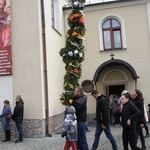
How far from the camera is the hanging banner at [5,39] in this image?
35.2 feet

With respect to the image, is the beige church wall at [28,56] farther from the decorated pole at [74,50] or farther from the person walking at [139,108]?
the person walking at [139,108]

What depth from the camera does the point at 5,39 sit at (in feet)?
35.8

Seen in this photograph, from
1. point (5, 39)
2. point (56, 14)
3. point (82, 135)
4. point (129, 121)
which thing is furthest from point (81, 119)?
point (56, 14)

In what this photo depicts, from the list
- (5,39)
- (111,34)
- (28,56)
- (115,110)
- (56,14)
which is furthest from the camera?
(111,34)

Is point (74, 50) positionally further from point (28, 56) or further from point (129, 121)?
point (129, 121)

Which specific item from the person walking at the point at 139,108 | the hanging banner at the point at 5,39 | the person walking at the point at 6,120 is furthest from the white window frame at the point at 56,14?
the person walking at the point at 139,108

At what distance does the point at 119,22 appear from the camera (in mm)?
15125

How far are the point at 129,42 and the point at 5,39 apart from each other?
740 centimetres

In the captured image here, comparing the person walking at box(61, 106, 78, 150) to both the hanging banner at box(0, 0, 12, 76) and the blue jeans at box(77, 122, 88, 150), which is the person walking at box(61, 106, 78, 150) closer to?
the blue jeans at box(77, 122, 88, 150)

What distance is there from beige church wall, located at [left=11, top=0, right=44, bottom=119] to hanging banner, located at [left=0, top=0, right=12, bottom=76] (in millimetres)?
181

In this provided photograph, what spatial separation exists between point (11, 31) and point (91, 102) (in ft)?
21.9

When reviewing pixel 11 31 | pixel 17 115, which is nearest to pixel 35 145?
pixel 17 115

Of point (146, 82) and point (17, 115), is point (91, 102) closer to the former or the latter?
point (146, 82)

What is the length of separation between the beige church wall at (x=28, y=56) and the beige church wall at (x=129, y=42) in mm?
5234
